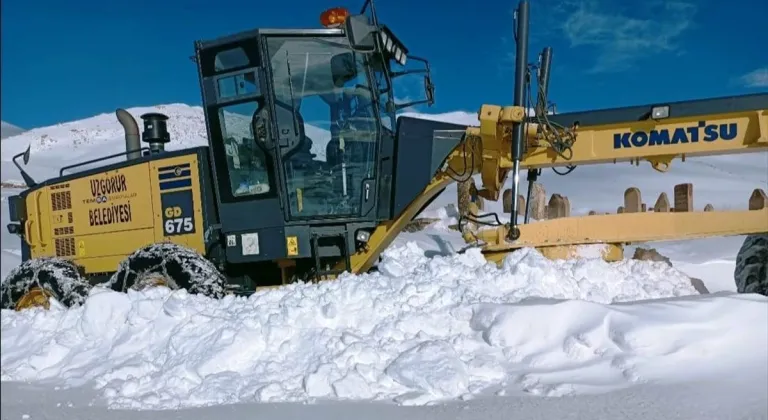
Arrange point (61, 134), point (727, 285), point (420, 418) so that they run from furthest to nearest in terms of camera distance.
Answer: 1. point (61, 134)
2. point (727, 285)
3. point (420, 418)

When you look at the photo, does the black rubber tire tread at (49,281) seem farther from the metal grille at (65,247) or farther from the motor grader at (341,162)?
the metal grille at (65,247)

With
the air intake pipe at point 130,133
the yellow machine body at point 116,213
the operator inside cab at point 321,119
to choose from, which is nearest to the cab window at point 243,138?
the operator inside cab at point 321,119

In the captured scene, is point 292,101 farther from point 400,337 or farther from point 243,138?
point 400,337

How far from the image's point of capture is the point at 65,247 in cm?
718

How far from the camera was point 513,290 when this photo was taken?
15.0 ft

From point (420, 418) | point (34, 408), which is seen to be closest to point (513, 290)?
point (420, 418)

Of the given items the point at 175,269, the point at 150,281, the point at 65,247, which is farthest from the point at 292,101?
the point at 65,247

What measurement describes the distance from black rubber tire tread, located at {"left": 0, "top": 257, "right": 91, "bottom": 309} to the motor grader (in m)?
0.04

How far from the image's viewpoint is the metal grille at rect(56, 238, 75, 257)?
7.10 m

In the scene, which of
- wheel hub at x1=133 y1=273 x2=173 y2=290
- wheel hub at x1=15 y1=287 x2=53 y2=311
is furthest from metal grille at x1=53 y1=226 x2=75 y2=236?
wheel hub at x1=133 y1=273 x2=173 y2=290

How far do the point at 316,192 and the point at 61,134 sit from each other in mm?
32722

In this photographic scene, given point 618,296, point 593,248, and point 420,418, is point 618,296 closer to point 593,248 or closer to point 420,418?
point 593,248

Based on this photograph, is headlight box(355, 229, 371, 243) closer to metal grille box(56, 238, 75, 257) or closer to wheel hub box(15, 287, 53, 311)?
wheel hub box(15, 287, 53, 311)

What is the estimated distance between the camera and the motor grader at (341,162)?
524 centimetres
